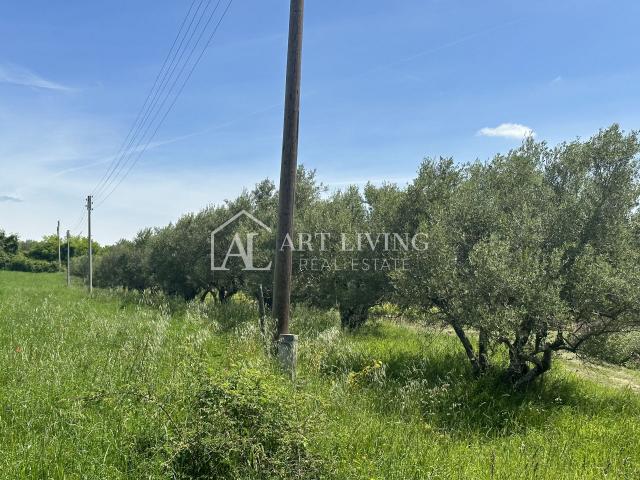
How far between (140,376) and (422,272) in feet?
18.4

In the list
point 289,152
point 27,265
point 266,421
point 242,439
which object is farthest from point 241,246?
point 27,265

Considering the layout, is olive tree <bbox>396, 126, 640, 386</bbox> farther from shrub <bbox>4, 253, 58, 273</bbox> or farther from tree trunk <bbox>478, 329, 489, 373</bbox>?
shrub <bbox>4, 253, 58, 273</bbox>

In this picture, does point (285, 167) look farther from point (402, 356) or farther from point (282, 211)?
point (402, 356)

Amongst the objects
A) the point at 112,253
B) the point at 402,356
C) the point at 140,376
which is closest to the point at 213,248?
the point at 402,356

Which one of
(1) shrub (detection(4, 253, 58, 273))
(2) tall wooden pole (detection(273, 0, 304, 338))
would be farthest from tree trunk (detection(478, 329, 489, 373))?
(1) shrub (detection(4, 253, 58, 273))

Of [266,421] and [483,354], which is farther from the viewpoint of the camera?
[483,354]

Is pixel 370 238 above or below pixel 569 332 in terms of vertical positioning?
above

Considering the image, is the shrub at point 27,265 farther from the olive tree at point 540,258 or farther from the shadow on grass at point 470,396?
the olive tree at point 540,258

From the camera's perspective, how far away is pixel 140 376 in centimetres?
560

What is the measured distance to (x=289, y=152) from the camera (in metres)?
7.27

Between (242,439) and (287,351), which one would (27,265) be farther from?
(242,439)

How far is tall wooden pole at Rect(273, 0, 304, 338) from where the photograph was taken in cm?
720

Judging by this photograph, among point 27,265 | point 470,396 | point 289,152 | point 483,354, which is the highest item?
point 289,152

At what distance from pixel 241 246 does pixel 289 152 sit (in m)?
10.9
